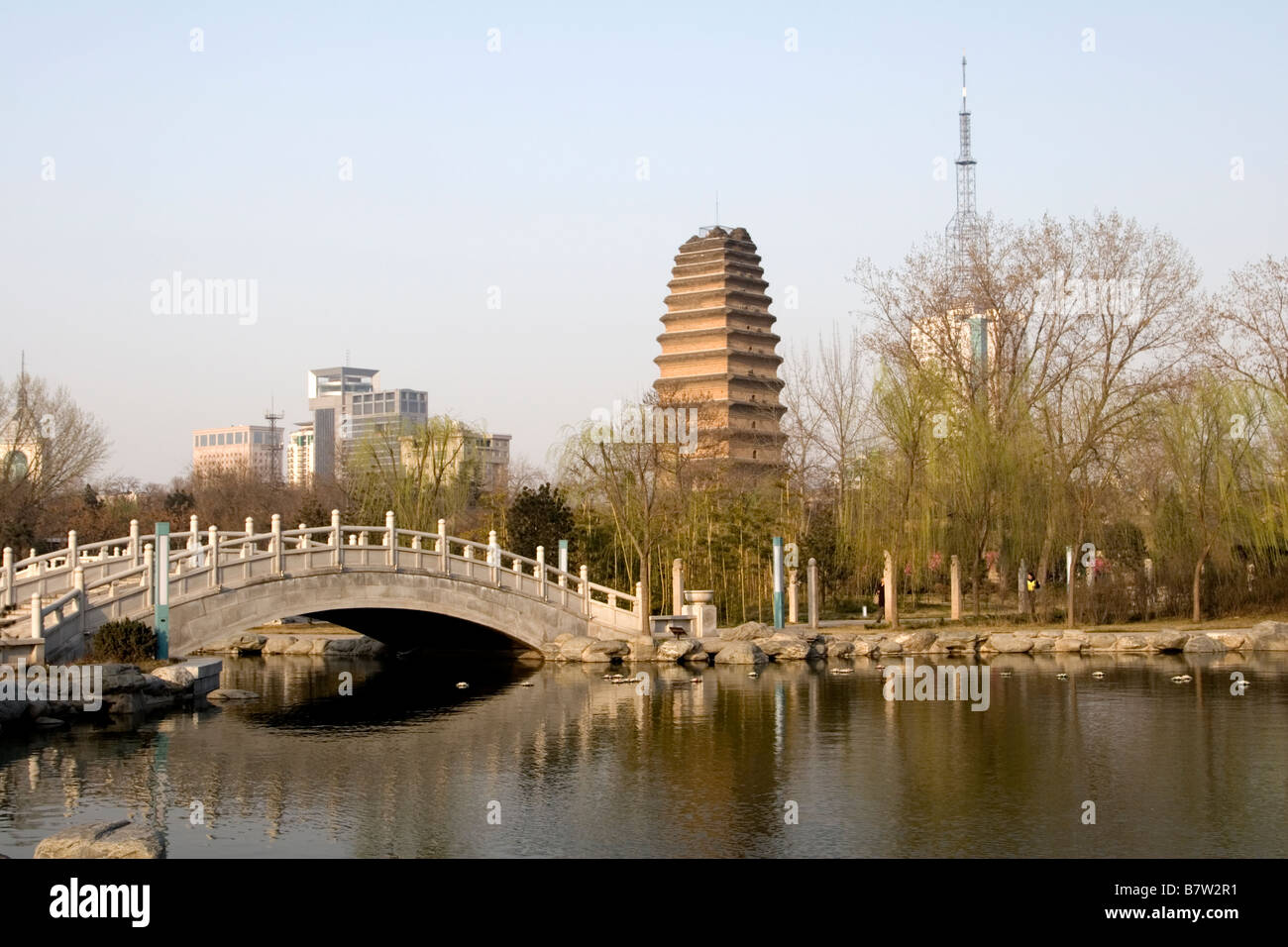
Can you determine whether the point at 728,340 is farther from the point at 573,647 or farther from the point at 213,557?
the point at 213,557

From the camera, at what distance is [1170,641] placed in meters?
24.6

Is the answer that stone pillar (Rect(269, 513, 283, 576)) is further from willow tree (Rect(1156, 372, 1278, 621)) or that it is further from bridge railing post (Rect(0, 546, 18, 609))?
Result: willow tree (Rect(1156, 372, 1278, 621))

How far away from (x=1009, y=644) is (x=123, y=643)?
14878mm

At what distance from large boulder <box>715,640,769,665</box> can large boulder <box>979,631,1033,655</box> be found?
4.07 m

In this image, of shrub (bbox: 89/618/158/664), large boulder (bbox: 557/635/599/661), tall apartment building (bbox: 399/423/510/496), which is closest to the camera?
shrub (bbox: 89/618/158/664)

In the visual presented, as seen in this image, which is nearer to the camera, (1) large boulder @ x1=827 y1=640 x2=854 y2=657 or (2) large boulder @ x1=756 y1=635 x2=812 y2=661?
(2) large boulder @ x1=756 y1=635 x2=812 y2=661

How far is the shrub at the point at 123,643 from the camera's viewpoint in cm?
1855

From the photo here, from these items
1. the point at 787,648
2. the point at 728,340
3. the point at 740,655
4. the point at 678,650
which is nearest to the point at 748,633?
the point at 787,648

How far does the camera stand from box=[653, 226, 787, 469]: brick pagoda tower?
60156mm

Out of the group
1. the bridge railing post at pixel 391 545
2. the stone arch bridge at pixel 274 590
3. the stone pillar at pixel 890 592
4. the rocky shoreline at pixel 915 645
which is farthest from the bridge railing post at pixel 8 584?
the stone pillar at pixel 890 592

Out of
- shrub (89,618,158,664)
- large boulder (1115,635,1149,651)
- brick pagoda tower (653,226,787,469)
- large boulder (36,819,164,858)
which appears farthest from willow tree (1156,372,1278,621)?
brick pagoda tower (653,226,787,469)

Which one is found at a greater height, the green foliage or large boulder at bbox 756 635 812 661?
the green foliage

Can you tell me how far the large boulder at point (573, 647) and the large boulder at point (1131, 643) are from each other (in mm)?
9216
